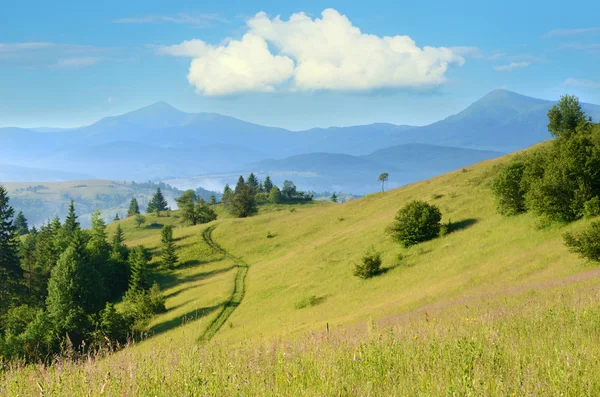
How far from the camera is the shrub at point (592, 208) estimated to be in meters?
33.1

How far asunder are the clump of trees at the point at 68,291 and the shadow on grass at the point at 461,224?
33.8 metres

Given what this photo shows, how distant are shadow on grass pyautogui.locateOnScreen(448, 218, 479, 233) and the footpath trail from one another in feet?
83.7

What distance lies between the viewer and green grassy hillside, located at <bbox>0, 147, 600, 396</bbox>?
6.30m

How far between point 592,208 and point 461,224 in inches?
601

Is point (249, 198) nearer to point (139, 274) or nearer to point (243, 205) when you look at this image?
point (243, 205)

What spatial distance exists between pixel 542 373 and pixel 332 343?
157 inches

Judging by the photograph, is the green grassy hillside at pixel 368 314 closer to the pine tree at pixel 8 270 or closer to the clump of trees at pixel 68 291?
the clump of trees at pixel 68 291

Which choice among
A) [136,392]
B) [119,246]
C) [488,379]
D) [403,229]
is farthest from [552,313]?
[119,246]

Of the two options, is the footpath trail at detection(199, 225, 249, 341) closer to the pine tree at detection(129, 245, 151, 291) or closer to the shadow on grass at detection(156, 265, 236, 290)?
the shadow on grass at detection(156, 265, 236, 290)

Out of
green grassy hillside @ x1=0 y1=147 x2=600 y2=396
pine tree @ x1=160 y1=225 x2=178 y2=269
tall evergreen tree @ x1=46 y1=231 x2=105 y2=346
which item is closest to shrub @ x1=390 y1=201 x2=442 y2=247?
green grassy hillside @ x1=0 y1=147 x2=600 y2=396

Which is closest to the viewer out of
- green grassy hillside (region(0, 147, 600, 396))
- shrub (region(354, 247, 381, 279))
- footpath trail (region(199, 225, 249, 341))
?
green grassy hillside (region(0, 147, 600, 396))

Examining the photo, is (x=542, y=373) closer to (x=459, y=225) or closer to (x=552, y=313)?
(x=552, y=313)

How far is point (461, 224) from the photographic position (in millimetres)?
47562

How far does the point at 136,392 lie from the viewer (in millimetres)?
6246
